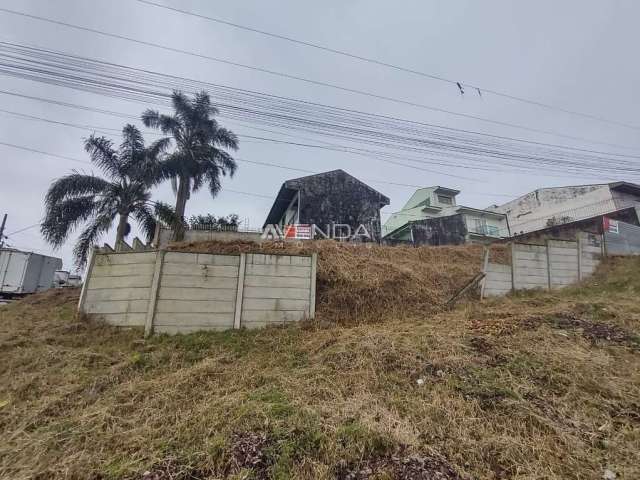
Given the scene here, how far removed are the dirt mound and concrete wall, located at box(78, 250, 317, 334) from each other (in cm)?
62

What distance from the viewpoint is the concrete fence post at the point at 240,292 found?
596cm

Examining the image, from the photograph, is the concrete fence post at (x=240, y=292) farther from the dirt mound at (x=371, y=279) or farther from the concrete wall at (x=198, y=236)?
the concrete wall at (x=198, y=236)

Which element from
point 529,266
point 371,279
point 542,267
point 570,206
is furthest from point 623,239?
point 570,206

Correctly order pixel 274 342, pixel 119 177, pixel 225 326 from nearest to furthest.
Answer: pixel 274 342 → pixel 225 326 → pixel 119 177

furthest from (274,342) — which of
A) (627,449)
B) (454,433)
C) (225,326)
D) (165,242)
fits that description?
(165,242)

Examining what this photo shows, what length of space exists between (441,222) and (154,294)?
748 inches

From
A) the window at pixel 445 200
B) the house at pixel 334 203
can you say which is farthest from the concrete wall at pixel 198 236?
the window at pixel 445 200

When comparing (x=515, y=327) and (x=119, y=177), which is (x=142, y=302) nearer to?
(x=515, y=327)

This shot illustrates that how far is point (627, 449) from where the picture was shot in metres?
2.48

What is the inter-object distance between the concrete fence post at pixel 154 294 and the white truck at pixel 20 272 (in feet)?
43.0

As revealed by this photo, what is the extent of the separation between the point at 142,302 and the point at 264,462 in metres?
4.39

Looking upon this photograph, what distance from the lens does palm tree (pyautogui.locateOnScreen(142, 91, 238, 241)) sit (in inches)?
559

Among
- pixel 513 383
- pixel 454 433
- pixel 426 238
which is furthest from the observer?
pixel 426 238

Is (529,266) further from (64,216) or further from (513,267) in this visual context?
(64,216)
